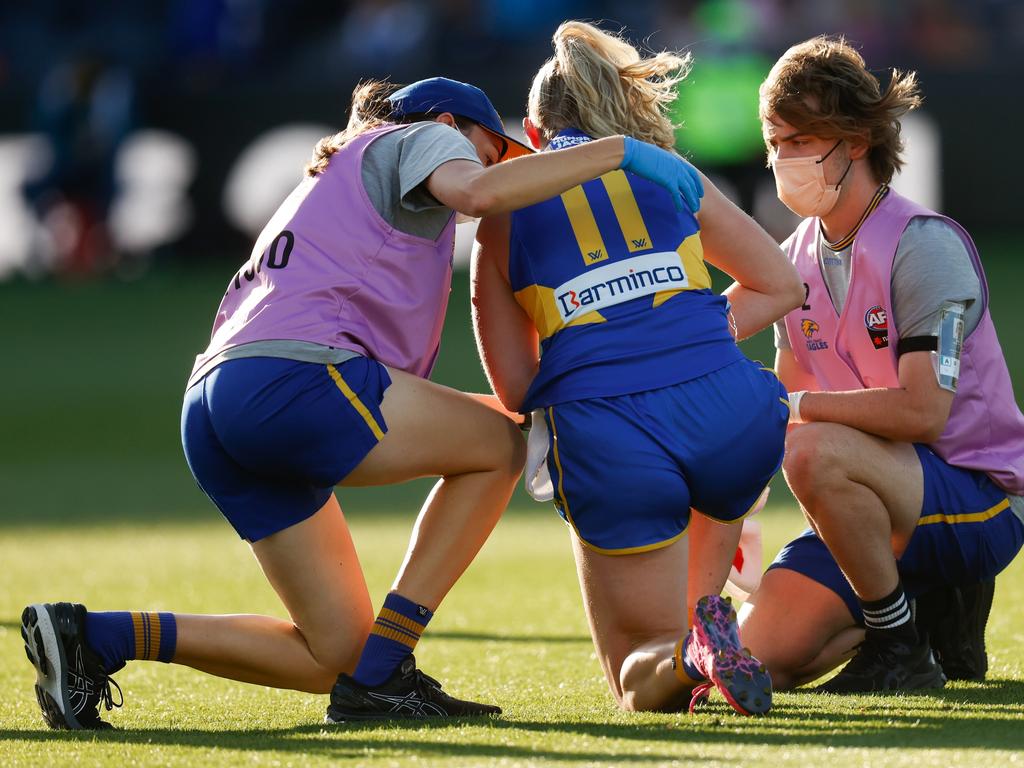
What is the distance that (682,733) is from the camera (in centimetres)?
323

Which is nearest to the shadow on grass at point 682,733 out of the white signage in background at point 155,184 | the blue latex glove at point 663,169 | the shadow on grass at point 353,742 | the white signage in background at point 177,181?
the shadow on grass at point 353,742

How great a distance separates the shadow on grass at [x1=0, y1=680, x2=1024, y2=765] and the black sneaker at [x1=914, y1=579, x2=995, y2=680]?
0.29 metres

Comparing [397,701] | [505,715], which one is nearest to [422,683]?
[397,701]

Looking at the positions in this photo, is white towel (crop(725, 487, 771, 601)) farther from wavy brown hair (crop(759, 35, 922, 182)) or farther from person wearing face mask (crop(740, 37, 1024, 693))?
wavy brown hair (crop(759, 35, 922, 182))

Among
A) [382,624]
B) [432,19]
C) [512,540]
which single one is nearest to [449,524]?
[382,624]

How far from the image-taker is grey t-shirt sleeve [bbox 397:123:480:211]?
3508 millimetres

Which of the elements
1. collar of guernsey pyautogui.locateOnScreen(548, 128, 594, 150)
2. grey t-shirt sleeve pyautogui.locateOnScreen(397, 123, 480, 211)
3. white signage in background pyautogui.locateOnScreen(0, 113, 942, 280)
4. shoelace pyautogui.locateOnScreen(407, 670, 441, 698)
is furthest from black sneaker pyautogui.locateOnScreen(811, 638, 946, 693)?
white signage in background pyautogui.locateOnScreen(0, 113, 942, 280)

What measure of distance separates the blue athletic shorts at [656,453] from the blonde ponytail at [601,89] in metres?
0.63

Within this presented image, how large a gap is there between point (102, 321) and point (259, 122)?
2045mm

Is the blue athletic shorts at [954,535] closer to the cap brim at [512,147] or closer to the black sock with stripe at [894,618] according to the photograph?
the black sock with stripe at [894,618]

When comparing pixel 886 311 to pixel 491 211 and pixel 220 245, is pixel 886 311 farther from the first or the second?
pixel 220 245

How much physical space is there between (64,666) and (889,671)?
1.86m

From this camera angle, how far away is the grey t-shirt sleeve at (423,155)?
11.5 ft

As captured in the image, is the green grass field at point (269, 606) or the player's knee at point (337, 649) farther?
the player's knee at point (337, 649)
